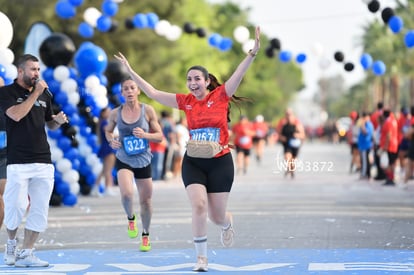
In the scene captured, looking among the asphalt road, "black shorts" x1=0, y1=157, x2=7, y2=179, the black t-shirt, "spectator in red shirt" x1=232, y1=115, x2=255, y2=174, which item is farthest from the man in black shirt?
"spectator in red shirt" x1=232, y1=115, x2=255, y2=174

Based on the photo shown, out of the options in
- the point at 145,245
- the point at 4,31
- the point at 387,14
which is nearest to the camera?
the point at 145,245

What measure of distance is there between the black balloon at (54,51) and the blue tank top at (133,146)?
6394 millimetres

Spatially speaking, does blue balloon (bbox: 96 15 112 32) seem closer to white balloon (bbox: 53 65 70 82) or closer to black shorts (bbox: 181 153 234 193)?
white balloon (bbox: 53 65 70 82)

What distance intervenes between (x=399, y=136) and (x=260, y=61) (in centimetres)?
6691

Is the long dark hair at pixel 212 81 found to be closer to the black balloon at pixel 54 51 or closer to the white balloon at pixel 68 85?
the white balloon at pixel 68 85

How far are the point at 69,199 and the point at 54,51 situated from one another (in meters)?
2.47

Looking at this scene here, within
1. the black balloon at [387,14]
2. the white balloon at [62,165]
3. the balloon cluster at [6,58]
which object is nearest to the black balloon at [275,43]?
the black balloon at [387,14]

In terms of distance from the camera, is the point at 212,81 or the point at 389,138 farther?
the point at 389,138

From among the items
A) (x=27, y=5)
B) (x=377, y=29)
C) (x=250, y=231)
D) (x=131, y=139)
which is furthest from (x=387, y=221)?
(x=377, y=29)

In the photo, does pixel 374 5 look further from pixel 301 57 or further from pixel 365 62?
pixel 301 57

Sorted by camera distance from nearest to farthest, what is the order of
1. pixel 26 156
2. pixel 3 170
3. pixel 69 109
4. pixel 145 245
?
pixel 26 156, pixel 3 170, pixel 145 245, pixel 69 109

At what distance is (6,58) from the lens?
1309 cm

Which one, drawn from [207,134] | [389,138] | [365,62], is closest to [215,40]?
[365,62]

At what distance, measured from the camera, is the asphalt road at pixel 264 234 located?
9.15 meters
